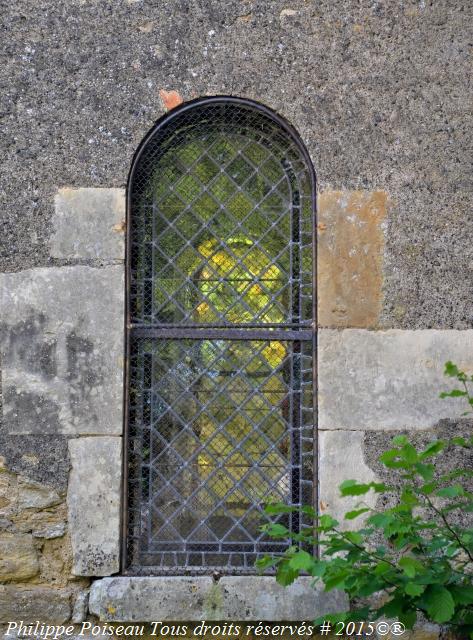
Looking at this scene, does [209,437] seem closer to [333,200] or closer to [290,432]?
[290,432]

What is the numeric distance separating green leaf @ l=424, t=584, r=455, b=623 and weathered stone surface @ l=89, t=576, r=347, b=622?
1.14m

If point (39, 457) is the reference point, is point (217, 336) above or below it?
above

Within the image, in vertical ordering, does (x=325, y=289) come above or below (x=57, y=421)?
above

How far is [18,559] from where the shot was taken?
11.6ft

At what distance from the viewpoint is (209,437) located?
370 cm

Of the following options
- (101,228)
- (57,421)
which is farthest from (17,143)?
(57,421)

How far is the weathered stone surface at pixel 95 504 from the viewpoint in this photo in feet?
11.6

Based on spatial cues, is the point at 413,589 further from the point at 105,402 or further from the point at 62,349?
the point at 62,349

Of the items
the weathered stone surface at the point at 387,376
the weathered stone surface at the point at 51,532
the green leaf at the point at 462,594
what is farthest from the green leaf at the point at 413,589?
the weathered stone surface at the point at 51,532

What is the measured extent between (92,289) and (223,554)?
1315 mm

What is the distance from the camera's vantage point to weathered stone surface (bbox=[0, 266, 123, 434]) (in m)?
3.60

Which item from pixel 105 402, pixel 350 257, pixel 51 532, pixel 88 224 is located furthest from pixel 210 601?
pixel 88 224

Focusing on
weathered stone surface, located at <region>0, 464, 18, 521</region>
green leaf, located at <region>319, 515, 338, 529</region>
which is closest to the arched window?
weathered stone surface, located at <region>0, 464, 18, 521</region>

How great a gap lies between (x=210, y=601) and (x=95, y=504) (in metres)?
0.64
